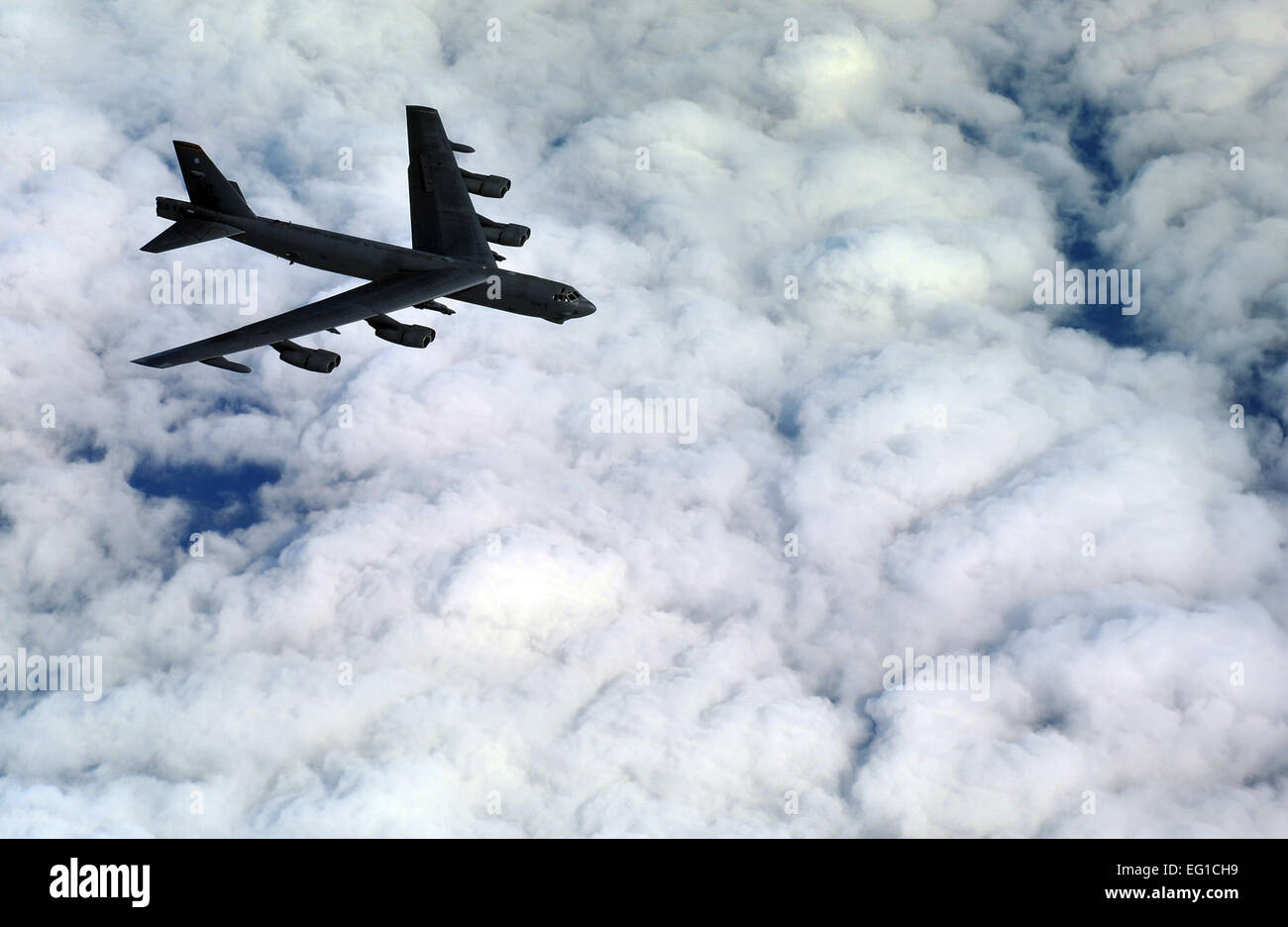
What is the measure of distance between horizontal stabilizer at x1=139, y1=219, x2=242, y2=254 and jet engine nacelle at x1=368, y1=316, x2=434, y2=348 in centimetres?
1638

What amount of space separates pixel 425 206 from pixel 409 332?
38.0 feet

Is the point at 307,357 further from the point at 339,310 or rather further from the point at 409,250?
the point at 409,250

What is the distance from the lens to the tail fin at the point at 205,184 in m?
71.6

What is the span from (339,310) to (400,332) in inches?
161

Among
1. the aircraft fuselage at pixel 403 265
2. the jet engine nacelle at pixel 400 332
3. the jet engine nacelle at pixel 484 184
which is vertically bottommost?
the jet engine nacelle at pixel 400 332

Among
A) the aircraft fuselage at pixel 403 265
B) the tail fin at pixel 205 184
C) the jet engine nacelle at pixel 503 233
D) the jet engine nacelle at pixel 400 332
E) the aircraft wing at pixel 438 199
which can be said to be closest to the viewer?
the jet engine nacelle at pixel 400 332

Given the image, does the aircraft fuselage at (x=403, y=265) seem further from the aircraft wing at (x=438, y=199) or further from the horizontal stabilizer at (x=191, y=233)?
the aircraft wing at (x=438, y=199)

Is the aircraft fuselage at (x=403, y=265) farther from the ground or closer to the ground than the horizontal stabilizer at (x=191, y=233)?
closer to the ground

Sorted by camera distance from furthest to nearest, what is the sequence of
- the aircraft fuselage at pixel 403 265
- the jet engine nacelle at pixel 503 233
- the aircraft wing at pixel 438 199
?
the jet engine nacelle at pixel 503 233
the aircraft wing at pixel 438 199
the aircraft fuselage at pixel 403 265

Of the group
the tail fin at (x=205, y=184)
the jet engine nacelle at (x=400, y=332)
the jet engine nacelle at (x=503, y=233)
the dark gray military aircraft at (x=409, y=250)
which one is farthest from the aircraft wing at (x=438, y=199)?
the tail fin at (x=205, y=184)

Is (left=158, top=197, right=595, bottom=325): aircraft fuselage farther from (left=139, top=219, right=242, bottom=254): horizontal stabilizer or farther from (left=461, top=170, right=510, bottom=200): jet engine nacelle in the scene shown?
(left=461, top=170, right=510, bottom=200): jet engine nacelle

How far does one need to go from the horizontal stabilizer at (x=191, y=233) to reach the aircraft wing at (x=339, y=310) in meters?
12.9

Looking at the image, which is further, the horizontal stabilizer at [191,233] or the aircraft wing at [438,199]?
the horizontal stabilizer at [191,233]

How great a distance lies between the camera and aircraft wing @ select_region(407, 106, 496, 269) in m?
67.8
